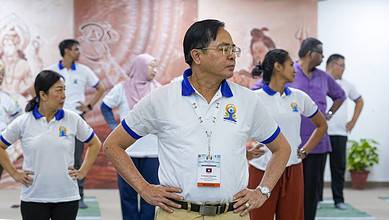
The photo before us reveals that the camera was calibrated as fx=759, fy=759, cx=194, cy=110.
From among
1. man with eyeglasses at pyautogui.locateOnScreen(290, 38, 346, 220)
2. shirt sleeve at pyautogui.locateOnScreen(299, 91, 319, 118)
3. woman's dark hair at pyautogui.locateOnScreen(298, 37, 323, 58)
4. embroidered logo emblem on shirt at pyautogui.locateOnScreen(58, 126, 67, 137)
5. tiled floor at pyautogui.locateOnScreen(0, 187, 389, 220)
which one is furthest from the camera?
tiled floor at pyautogui.locateOnScreen(0, 187, 389, 220)

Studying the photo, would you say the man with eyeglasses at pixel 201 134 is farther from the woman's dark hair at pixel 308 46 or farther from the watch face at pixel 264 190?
the woman's dark hair at pixel 308 46

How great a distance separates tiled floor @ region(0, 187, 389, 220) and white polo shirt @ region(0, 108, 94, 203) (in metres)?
2.93

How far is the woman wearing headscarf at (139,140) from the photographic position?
5.89 m

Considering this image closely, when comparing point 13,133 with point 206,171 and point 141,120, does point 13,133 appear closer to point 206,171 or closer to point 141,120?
point 141,120

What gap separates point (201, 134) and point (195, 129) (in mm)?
32

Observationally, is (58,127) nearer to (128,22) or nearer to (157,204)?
(157,204)

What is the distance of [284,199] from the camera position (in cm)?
487

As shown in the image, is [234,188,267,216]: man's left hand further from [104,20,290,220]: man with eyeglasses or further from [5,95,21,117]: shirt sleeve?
[5,95,21,117]: shirt sleeve

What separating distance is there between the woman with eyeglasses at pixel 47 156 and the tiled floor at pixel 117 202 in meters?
2.92

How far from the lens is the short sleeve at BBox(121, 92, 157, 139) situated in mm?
3145

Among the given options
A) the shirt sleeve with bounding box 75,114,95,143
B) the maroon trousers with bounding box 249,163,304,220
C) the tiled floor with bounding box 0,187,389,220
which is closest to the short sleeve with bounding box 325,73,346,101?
the maroon trousers with bounding box 249,163,304,220

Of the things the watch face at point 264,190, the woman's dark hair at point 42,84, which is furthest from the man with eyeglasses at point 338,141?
the watch face at point 264,190

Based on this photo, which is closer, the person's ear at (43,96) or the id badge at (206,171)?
the id badge at (206,171)

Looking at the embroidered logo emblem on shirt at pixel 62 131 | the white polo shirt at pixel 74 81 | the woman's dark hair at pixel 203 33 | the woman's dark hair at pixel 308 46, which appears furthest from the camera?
the white polo shirt at pixel 74 81
